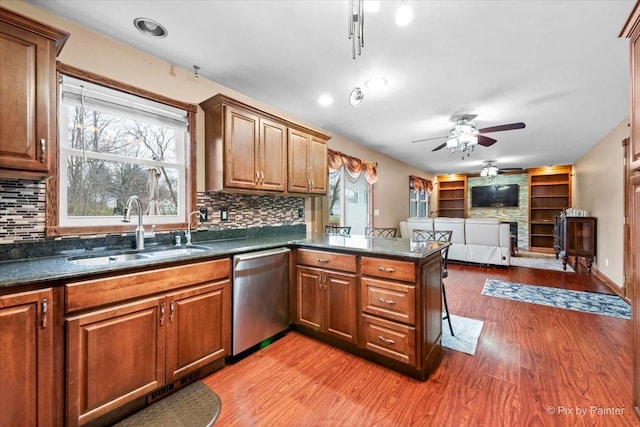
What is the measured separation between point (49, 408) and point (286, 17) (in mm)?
2597

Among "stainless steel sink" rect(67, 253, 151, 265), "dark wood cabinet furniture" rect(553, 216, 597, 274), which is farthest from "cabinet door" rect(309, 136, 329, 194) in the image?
"dark wood cabinet furniture" rect(553, 216, 597, 274)

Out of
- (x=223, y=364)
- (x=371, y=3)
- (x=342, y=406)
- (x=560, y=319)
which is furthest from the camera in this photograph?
(x=560, y=319)

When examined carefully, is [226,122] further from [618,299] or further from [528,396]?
[618,299]

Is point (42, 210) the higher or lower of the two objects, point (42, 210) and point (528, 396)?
the higher

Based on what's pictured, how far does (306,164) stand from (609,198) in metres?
4.97

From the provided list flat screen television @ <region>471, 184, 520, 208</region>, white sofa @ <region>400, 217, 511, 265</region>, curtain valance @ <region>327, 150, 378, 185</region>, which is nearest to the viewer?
curtain valance @ <region>327, 150, 378, 185</region>

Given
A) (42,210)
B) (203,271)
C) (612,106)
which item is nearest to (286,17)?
(203,271)

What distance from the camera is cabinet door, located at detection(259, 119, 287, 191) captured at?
9.29ft

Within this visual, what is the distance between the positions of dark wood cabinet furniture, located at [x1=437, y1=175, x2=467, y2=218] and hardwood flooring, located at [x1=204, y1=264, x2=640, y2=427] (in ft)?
24.0

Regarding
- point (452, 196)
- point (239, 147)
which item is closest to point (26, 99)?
point (239, 147)

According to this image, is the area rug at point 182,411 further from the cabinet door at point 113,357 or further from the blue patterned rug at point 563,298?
the blue patterned rug at point 563,298

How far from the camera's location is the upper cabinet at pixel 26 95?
143cm

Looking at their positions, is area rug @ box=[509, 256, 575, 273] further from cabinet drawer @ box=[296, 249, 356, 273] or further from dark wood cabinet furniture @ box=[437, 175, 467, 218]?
cabinet drawer @ box=[296, 249, 356, 273]

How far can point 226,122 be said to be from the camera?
2525mm
